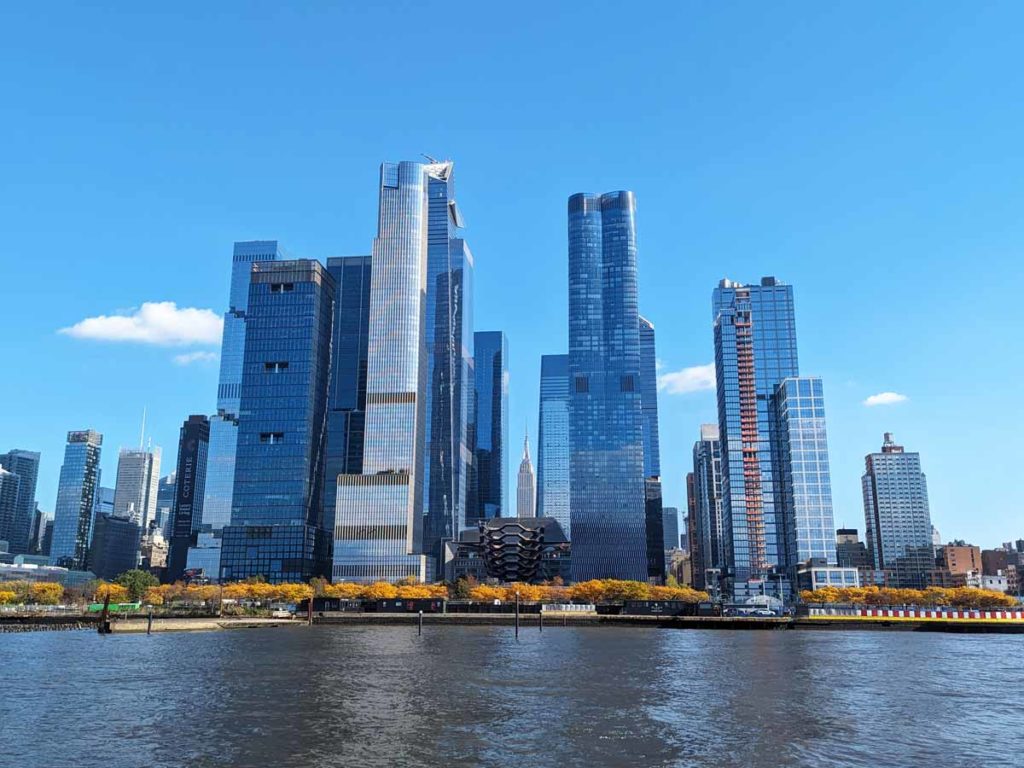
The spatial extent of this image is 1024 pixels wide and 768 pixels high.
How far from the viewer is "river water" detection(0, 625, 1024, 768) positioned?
46.4 m

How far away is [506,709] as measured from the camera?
61031 mm

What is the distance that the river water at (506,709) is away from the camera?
152 feet

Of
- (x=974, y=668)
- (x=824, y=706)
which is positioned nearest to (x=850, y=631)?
(x=974, y=668)

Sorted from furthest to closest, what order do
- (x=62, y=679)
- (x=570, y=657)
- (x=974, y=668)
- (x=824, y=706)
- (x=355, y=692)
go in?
(x=570, y=657), (x=974, y=668), (x=62, y=679), (x=355, y=692), (x=824, y=706)

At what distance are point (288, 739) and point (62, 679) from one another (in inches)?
1677

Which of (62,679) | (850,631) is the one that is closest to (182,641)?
(62,679)

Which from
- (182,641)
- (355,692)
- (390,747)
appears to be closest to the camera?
(390,747)

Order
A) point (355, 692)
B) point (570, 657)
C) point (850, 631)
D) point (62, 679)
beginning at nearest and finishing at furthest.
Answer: point (355, 692) < point (62, 679) < point (570, 657) < point (850, 631)

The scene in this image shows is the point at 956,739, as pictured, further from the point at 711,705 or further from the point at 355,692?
the point at 355,692

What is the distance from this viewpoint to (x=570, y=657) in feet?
348

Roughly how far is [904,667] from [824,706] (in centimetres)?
3797

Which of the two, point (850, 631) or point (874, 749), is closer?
point (874, 749)

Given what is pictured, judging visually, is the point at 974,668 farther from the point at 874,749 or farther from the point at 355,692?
the point at 355,692

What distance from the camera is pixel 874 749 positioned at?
Result: 1908 inches
